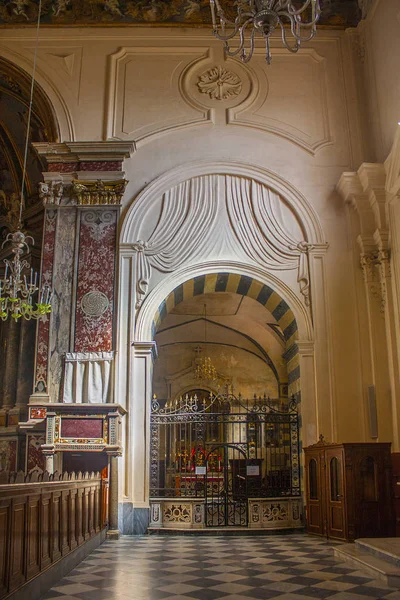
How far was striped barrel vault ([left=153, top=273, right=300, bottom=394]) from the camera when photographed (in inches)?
431

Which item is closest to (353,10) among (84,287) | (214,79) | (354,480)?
(214,79)

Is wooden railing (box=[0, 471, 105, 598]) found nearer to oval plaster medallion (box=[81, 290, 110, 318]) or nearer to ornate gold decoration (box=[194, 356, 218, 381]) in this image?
oval plaster medallion (box=[81, 290, 110, 318])

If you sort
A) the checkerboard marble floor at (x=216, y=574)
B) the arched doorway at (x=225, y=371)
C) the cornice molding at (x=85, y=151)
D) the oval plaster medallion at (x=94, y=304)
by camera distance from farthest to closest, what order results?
1. the arched doorway at (x=225, y=371)
2. the cornice molding at (x=85, y=151)
3. the oval plaster medallion at (x=94, y=304)
4. the checkerboard marble floor at (x=216, y=574)

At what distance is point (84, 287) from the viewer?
34.8 ft

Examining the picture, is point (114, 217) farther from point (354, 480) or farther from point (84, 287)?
point (354, 480)

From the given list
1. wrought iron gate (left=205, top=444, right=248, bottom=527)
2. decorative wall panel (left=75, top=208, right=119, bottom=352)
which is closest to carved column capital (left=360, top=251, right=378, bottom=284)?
wrought iron gate (left=205, top=444, right=248, bottom=527)

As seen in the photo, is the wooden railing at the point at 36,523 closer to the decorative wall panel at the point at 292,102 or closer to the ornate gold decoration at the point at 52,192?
the ornate gold decoration at the point at 52,192

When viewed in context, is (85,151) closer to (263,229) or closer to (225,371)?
(263,229)

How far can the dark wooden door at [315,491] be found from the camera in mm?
9148

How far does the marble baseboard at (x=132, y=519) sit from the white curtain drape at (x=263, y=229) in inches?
172

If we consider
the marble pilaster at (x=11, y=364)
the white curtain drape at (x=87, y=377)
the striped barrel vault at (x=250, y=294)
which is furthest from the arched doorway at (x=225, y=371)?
the marble pilaster at (x=11, y=364)

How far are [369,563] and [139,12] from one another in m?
10.7

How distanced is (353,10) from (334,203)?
4.07 m

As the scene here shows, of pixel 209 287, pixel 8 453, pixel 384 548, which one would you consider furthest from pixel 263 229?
pixel 384 548
